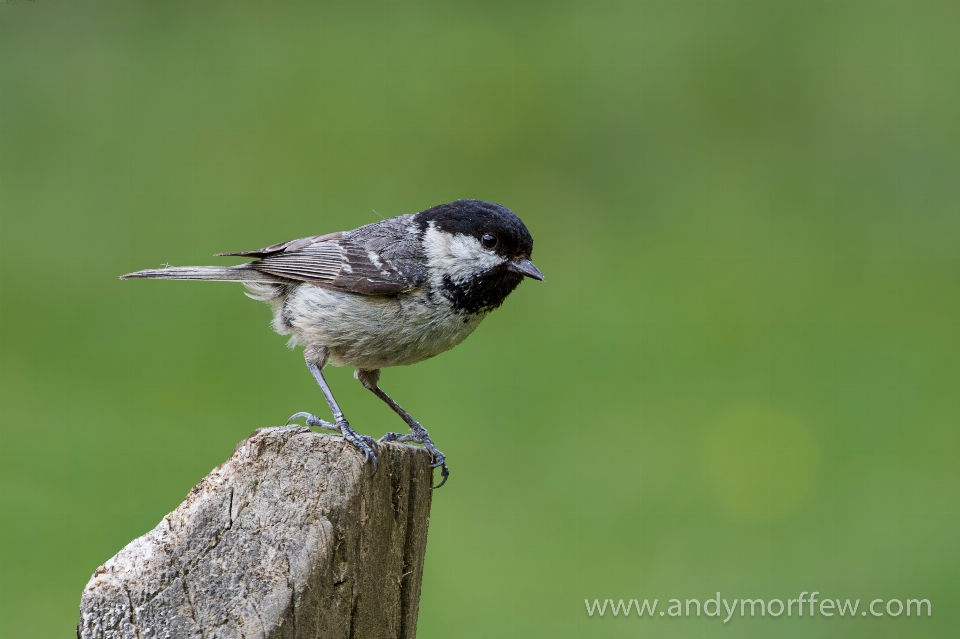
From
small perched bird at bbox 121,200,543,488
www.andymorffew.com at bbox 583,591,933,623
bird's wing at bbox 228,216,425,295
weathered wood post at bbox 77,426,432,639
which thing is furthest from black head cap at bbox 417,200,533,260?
www.andymorffew.com at bbox 583,591,933,623

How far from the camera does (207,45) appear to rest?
41.2 feet

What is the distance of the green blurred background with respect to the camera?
23.3 ft

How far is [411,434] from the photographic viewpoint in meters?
4.11

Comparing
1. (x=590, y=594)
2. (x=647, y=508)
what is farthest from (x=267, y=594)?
(x=647, y=508)

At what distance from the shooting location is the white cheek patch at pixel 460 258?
13.7ft

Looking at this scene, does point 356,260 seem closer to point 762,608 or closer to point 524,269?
point 524,269

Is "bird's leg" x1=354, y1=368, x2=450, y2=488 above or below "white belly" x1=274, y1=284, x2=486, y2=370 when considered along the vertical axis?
below

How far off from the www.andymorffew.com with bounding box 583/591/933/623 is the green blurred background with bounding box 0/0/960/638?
116mm

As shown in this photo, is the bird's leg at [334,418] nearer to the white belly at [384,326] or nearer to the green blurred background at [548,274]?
the white belly at [384,326]

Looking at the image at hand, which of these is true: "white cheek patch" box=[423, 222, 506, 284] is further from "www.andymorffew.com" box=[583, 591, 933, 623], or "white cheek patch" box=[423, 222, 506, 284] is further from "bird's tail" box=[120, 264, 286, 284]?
"www.andymorffew.com" box=[583, 591, 933, 623]

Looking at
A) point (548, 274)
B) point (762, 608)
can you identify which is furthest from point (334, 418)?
point (548, 274)

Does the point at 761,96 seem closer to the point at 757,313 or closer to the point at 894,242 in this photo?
the point at 894,242

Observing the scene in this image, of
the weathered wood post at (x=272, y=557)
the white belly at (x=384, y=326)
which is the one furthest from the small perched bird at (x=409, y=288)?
the weathered wood post at (x=272, y=557)

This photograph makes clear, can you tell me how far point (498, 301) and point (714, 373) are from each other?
17.2 feet
